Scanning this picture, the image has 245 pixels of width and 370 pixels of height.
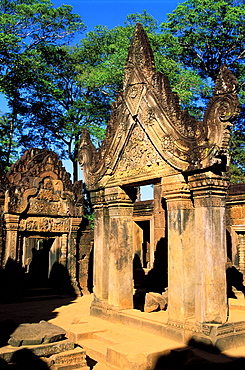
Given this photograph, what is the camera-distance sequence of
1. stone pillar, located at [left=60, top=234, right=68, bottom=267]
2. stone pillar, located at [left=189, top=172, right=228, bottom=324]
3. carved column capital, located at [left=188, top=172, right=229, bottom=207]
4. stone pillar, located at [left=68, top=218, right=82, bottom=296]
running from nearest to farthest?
stone pillar, located at [left=189, top=172, right=228, bottom=324], carved column capital, located at [left=188, top=172, right=229, bottom=207], stone pillar, located at [left=68, top=218, right=82, bottom=296], stone pillar, located at [left=60, top=234, right=68, bottom=267]

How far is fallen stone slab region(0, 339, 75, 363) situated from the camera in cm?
550

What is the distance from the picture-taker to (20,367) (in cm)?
535

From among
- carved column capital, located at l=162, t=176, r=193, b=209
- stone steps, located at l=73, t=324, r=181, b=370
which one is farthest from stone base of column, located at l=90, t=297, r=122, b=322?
carved column capital, located at l=162, t=176, r=193, b=209

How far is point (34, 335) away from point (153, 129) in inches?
173

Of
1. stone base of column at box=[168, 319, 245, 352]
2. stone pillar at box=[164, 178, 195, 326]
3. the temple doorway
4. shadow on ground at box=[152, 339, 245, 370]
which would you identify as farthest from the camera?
the temple doorway

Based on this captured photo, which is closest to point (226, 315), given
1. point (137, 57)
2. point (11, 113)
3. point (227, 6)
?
point (137, 57)

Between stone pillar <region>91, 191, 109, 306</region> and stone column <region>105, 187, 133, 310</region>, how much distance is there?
0.39 metres

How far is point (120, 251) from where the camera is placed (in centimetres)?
855

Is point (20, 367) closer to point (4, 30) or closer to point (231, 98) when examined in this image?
point (231, 98)

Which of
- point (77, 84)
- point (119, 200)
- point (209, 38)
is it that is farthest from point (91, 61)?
point (119, 200)

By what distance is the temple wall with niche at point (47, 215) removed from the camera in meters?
13.4

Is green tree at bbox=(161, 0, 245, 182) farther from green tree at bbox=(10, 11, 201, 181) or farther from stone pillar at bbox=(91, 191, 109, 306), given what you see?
stone pillar at bbox=(91, 191, 109, 306)

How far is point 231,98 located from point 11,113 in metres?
20.6

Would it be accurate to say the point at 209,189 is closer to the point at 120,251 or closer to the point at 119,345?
the point at 120,251
